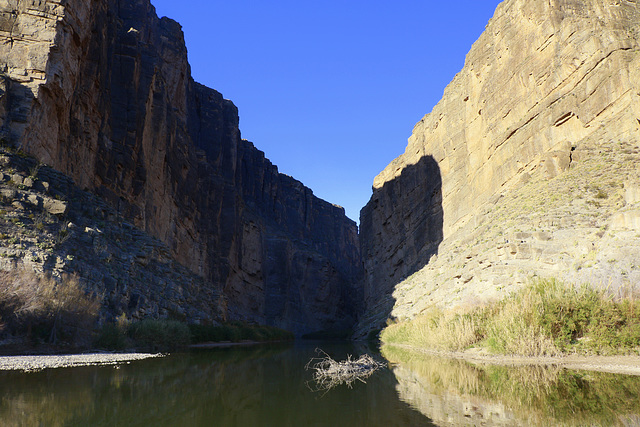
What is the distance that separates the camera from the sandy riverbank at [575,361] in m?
11.6

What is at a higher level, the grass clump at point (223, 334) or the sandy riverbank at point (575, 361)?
the grass clump at point (223, 334)

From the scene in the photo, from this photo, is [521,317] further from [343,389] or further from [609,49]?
[609,49]

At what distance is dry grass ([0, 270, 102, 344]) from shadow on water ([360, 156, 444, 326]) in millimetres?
31949

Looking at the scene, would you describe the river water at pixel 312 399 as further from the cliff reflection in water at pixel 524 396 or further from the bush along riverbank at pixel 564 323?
the bush along riverbank at pixel 564 323

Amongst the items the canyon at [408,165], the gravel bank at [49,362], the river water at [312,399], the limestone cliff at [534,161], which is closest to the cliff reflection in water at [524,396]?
the river water at [312,399]

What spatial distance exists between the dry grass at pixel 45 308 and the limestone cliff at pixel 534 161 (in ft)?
59.4

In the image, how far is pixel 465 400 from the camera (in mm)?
8578

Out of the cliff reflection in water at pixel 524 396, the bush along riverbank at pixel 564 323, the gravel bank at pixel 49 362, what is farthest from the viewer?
the bush along riverbank at pixel 564 323

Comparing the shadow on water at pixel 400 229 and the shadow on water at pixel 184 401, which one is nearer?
the shadow on water at pixel 184 401

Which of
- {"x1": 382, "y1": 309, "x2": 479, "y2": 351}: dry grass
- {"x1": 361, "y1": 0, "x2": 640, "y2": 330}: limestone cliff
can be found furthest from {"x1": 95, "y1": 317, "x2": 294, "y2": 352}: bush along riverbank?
{"x1": 361, "y1": 0, "x2": 640, "y2": 330}: limestone cliff

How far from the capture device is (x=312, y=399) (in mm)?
9180

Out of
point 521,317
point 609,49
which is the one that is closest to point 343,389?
point 521,317

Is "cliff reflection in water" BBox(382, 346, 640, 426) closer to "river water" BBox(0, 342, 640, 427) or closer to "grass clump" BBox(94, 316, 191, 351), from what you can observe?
"river water" BBox(0, 342, 640, 427)

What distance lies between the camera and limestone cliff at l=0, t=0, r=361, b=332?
27.6m
